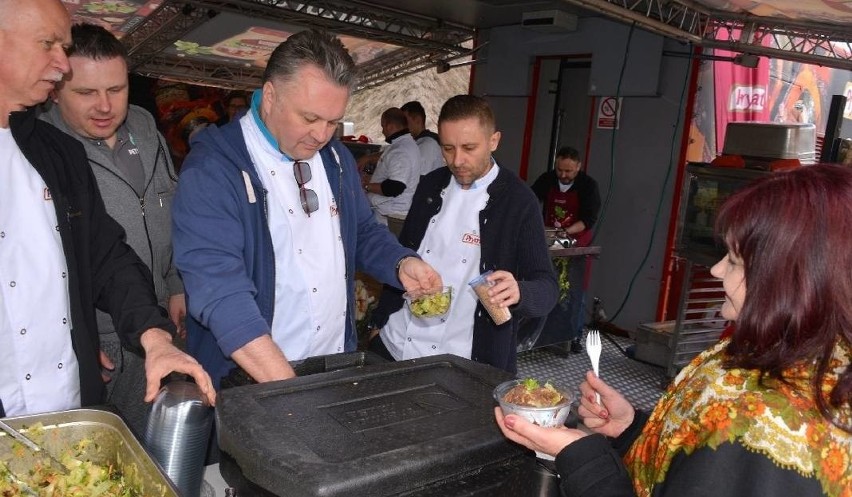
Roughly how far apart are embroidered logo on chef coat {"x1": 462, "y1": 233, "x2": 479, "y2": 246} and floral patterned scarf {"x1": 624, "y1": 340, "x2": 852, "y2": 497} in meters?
1.49

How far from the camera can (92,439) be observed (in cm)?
130

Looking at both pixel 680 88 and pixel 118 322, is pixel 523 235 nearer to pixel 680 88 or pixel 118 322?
pixel 118 322

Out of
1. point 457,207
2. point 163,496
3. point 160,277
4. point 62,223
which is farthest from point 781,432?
point 160,277

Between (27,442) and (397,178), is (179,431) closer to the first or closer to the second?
(27,442)

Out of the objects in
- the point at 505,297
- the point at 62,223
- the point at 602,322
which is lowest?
the point at 602,322

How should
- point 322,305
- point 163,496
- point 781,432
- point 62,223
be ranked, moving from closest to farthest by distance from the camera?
point 781,432 < point 163,496 < point 62,223 < point 322,305

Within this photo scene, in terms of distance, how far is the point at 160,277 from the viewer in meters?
2.51

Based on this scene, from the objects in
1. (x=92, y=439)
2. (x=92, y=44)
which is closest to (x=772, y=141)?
(x=92, y=44)

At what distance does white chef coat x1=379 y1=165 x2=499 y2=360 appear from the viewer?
2.59 metres

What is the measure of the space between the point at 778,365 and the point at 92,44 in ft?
7.35

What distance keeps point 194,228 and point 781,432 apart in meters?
1.38

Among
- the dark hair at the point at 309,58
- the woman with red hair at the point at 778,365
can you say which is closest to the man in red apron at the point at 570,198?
the dark hair at the point at 309,58

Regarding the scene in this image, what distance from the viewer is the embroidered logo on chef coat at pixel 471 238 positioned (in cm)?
261

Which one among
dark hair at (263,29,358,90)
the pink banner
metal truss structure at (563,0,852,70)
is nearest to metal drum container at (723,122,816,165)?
metal truss structure at (563,0,852,70)
